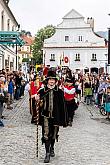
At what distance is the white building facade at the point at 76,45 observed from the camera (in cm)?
7238

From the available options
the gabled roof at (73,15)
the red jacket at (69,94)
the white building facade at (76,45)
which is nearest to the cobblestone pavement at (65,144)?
the red jacket at (69,94)

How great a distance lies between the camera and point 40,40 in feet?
315

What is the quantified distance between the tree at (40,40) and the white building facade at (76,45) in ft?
65.8

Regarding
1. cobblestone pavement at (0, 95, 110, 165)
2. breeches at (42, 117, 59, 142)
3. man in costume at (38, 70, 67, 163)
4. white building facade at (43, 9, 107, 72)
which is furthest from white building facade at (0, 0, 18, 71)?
white building facade at (43, 9, 107, 72)

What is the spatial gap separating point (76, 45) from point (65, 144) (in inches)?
2443

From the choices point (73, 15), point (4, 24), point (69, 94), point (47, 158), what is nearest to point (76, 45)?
point (73, 15)

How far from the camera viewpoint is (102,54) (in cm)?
7262

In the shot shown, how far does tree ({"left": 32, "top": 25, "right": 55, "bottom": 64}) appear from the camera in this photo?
9393 cm

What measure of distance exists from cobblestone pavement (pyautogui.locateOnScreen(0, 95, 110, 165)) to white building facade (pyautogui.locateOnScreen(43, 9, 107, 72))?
56.0 m

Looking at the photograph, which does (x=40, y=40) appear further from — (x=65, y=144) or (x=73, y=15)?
(x=65, y=144)

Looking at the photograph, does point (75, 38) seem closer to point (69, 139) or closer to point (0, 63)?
point (0, 63)

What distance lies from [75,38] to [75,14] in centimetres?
386

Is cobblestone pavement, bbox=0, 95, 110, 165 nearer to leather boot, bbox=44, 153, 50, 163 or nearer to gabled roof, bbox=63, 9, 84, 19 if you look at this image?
leather boot, bbox=44, 153, 50, 163

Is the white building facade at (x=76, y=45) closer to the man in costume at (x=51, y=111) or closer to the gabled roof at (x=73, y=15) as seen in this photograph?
the gabled roof at (x=73, y=15)
